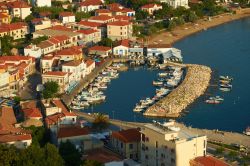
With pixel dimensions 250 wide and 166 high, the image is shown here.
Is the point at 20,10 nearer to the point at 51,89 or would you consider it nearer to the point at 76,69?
the point at 76,69

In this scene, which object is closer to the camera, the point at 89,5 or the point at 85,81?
the point at 85,81

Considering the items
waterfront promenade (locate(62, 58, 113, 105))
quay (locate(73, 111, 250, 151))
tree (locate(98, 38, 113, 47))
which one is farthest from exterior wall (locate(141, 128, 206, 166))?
tree (locate(98, 38, 113, 47))

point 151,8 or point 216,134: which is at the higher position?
point 151,8

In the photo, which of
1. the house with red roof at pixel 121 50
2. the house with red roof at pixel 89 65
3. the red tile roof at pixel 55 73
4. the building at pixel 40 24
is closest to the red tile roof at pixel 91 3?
the building at pixel 40 24

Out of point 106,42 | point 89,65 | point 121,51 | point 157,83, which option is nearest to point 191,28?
point 106,42

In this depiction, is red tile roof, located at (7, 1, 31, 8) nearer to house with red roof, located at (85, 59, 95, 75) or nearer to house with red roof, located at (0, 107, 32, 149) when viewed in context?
house with red roof, located at (85, 59, 95, 75)

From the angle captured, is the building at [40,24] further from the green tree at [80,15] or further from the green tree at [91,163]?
the green tree at [91,163]

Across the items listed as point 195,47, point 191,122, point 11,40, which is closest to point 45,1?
point 11,40

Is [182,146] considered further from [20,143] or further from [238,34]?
[238,34]
